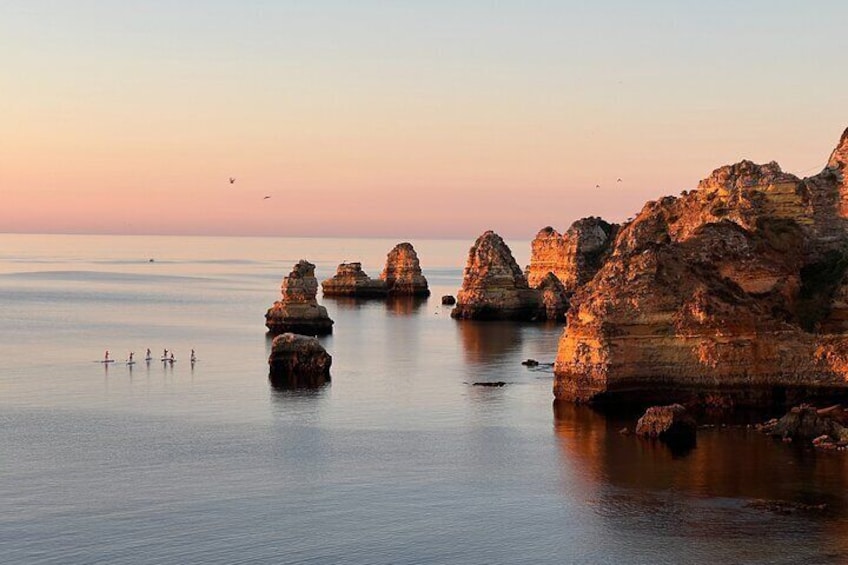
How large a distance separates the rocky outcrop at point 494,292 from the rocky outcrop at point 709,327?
88.6 metres

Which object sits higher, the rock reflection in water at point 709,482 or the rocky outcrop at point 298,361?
the rocky outcrop at point 298,361

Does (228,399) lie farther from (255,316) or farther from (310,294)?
(255,316)

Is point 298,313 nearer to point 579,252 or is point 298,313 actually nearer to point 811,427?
point 579,252

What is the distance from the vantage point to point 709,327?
73938 mm

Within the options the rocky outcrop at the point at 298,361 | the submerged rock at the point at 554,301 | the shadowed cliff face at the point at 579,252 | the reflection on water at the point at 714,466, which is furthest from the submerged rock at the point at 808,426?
the shadowed cliff face at the point at 579,252

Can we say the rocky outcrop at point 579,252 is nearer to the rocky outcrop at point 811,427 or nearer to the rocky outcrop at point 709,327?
the rocky outcrop at point 709,327

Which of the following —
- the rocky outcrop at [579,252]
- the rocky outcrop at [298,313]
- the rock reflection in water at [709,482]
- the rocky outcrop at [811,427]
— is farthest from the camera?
the rocky outcrop at [579,252]

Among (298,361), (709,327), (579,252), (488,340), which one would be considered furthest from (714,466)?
(579,252)

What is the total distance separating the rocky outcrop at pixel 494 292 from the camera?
169m

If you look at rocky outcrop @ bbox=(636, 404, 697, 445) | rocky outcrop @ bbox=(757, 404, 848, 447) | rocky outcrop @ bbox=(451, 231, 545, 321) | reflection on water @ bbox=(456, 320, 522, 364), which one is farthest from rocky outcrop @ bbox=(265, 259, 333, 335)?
rocky outcrop @ bbox=(757, 404, 848, 447)

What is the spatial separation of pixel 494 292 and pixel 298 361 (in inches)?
3027

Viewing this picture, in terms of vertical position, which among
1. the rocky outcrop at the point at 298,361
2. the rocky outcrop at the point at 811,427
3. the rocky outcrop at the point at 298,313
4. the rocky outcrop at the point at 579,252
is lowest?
the rocky outcrop at the point at 811,427

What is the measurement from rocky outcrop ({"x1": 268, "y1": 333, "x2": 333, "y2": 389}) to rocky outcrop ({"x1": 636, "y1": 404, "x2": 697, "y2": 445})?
116ft

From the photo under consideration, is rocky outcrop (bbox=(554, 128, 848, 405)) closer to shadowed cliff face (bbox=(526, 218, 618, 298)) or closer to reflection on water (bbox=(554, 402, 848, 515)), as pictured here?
reflection on water (bbox=(554, 402, 848, 515))
